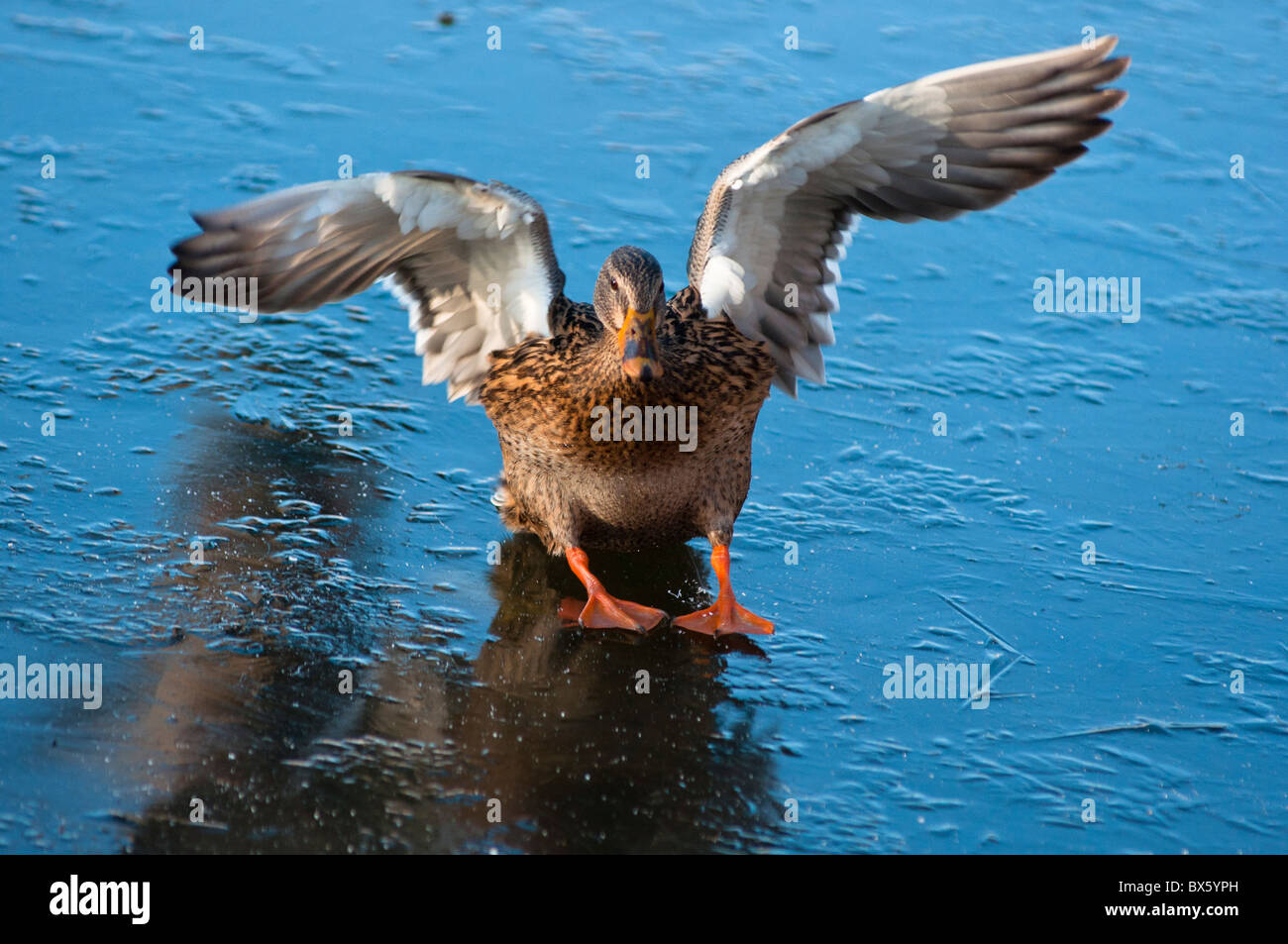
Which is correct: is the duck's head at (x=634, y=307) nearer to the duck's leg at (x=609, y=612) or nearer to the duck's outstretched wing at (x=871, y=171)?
the duck's outstretched wing at (x=871, y=171)

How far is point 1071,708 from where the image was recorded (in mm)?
4938

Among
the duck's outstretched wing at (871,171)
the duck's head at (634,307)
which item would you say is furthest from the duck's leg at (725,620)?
the duck's outstretched wing at (871,171)

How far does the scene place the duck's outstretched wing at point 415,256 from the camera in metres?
5.34

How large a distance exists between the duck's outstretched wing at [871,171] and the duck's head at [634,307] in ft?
1.75

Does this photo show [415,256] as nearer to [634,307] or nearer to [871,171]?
[634,307]

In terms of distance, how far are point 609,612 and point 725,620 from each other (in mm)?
438

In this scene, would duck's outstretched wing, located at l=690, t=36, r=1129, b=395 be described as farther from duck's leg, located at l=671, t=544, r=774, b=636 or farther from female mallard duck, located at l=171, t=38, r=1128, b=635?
duck's leg, located at l=671, t=544, r=774, b=636

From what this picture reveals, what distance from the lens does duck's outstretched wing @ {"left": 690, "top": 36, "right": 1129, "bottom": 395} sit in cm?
536

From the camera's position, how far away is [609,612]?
5297 mm

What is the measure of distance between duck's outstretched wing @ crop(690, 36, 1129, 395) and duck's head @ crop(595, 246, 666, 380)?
1.75ft

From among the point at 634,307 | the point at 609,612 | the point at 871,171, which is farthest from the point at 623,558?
the point at 871,171

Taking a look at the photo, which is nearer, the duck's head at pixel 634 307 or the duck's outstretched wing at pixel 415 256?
the duck's head at pixel 634 307

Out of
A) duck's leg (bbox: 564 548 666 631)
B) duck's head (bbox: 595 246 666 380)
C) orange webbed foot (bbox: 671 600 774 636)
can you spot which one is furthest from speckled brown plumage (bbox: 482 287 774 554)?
orange webbed foot (bbox: 671 600 774 636)
